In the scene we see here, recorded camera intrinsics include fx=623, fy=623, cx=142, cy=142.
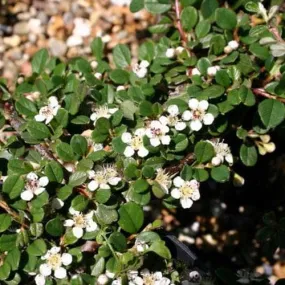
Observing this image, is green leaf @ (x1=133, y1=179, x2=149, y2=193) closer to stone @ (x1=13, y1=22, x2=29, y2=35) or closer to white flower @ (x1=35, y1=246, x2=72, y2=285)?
white flower @ (x1=35, y1=246, x2=72, y2=285)

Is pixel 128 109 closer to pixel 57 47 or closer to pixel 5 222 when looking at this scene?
pixel 5 222

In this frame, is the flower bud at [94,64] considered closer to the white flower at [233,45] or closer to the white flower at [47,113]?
the white flower at [47,113]

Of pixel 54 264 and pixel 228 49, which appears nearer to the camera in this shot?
pixel 54 264

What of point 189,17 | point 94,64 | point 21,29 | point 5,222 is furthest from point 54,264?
point 21,29

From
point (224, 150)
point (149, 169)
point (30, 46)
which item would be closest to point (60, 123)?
point (149, 169)

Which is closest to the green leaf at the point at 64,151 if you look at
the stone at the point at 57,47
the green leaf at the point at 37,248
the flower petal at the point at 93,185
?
the flower petal at the point at 93,185

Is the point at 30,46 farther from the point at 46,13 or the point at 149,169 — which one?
the point at 149,169
